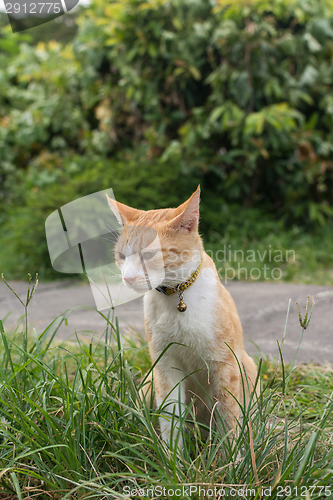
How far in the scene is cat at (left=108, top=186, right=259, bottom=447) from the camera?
5.03 feet

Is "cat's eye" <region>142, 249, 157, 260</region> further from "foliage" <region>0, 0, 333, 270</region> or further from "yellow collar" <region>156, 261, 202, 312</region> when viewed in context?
"foliage" <region>0, 0, 333, 270</region>

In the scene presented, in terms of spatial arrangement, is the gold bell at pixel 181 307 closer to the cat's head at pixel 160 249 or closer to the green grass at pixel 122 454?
the cat's head at pixel 160 249

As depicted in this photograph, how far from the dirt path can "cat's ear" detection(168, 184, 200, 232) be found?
0.85 meters

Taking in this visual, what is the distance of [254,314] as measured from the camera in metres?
3.20

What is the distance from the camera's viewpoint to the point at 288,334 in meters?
2.81

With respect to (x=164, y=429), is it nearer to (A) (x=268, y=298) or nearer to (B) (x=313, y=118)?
(A) (x=268, y=298)

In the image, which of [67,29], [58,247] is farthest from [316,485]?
[67,29]

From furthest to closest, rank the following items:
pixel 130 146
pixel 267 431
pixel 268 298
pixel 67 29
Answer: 1. pixel 67 29
2. pixel 130 146
3. pixel 268 298
4. pixel 267 431

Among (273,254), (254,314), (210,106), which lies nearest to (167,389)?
(254,314)

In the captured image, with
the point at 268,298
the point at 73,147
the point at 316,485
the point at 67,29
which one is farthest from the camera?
the point at 67,29

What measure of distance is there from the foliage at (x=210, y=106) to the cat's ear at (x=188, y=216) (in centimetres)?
296

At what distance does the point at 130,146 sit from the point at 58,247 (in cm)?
213

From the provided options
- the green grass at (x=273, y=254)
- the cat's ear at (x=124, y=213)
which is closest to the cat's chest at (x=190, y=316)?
the cat's ear at (x=124, y=213)

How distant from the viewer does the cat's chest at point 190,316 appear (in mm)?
1579
